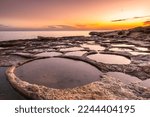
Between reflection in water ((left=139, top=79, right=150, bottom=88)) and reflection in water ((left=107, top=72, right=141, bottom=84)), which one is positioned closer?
reflection in water ((left=139, top=79, right=150, bottom=88))

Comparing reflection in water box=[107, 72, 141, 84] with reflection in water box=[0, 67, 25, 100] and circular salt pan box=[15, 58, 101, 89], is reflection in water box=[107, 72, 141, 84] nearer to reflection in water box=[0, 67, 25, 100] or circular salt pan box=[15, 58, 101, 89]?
circular salt pan box=[15, 58, 101, 89]

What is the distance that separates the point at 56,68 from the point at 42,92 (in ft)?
4.90

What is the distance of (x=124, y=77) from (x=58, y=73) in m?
1.37

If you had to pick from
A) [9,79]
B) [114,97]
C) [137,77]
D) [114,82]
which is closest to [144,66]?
[137,77]

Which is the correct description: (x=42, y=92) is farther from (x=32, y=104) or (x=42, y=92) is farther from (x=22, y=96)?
(x=32, y=104)

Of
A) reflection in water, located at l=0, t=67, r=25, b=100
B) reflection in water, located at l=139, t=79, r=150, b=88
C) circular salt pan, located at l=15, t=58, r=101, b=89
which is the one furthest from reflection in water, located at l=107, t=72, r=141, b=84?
reflection in water, located at l=0, t=67, r=25, b=100

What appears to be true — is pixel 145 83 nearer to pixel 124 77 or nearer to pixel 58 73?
pixel 124 77

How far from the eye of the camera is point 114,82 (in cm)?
318

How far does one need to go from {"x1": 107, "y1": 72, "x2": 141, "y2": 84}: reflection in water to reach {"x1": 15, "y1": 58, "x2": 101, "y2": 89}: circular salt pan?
1.03 feet

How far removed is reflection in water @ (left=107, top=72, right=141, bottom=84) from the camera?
11.0ft

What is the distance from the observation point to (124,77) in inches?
140

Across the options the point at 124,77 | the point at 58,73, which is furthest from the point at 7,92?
the point at 124,77

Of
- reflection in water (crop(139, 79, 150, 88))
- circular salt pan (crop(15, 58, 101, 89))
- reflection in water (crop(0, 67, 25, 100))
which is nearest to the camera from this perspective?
reflection in water (crop(0, 67, 25, 100))

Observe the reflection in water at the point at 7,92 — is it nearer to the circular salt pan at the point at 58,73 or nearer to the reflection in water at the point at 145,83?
the circular salt pan at the point at 58,73
